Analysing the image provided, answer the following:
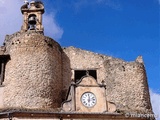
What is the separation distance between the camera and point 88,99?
1902cm

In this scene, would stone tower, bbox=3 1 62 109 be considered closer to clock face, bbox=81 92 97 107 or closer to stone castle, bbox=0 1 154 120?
stone castle, bbox=0 1 154 120

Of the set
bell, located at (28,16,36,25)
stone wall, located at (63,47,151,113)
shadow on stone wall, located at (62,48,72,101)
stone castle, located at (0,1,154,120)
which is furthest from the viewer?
bell, located at (28,16,36,25)

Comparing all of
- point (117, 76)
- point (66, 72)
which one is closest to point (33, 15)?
point (66, 72)

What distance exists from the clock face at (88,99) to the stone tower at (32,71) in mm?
2757

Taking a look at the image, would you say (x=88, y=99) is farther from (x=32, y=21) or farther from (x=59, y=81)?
(x=32, y=21)

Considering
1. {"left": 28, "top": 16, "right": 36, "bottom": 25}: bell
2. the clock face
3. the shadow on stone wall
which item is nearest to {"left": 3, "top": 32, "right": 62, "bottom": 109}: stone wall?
the shadow on stone wall

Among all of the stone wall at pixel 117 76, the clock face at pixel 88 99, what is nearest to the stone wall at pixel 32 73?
the stone wall at pixel 117 76

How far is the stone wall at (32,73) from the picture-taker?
2036 centimetres

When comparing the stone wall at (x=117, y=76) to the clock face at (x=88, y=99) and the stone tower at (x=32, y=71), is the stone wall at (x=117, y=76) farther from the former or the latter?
the clock face at (x=88, y=99)

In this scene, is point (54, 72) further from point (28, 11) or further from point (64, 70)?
point (28, 11)

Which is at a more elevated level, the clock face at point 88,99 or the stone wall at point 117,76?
the stone wall at point 117,76

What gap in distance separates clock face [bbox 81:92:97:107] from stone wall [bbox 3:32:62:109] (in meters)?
2.74

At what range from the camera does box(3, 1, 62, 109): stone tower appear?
20359 mm

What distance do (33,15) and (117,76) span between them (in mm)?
7929
